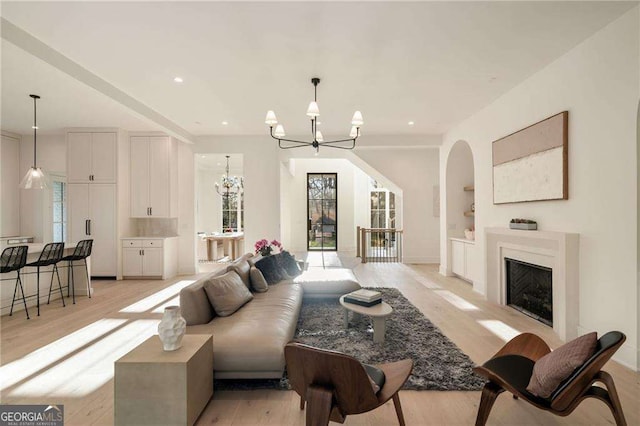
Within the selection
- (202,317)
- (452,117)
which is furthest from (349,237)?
(202,317)

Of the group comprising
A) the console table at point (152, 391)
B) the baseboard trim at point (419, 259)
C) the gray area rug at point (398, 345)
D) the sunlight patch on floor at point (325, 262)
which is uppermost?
the sunlight patch on floor at point (325, 262)

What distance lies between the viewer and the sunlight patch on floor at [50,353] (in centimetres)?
255

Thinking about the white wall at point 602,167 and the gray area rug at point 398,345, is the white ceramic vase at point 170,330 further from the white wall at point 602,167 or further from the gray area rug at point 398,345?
the white wall at point 602,167

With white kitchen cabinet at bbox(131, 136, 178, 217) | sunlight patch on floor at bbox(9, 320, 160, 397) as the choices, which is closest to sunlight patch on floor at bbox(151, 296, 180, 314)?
sunlight patch on floor at bbox(9, 320, 160, 397)

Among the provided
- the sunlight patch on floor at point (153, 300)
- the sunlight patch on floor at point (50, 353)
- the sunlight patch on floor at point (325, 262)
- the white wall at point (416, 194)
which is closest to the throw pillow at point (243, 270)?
the sunlight patch on floor at point (50, 353)

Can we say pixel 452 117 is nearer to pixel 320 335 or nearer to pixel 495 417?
pixel 320 335

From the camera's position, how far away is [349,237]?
1111 cm

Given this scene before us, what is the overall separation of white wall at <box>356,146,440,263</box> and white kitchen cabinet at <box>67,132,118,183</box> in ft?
19.9

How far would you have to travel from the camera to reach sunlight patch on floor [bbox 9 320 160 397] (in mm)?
2322

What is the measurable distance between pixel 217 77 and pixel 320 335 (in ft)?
10.8

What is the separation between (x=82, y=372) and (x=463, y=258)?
5.75m

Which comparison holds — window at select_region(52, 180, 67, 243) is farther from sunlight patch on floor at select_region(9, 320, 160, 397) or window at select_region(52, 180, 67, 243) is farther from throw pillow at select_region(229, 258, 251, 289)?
throw pillow at select_region(229, 258, 251, 289)

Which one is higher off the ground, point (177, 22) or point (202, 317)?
point (177, 22)

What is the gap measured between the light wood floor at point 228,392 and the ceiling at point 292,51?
2.93m
